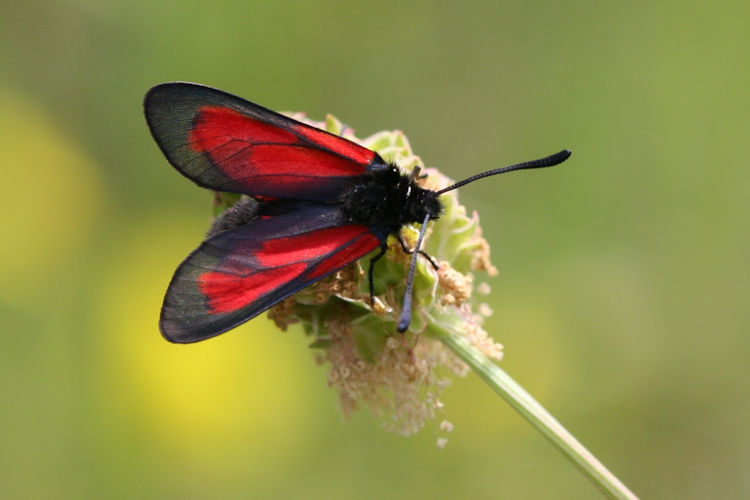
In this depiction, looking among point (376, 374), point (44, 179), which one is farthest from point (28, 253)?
point (376, 374)

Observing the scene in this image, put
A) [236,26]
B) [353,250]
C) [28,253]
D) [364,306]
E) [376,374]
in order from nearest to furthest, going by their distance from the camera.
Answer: [353,250] < [364,306] < [376,374] < [28,253] < [236,26]

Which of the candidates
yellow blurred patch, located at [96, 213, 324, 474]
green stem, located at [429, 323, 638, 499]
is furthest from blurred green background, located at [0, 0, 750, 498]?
green stem, located at [429, 323, 638, 499]

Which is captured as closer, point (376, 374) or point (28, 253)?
point (376, 374)

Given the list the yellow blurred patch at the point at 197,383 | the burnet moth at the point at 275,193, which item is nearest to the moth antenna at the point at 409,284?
the burnet moth at the point at 275,193

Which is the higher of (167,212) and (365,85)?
(365,85)

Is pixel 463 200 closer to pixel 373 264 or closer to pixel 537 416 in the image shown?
pixel 373 264

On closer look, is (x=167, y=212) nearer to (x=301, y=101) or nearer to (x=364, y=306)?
(x=301, y=101)

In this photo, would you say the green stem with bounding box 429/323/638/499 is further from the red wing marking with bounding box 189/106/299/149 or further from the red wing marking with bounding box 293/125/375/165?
the red wing marking with bounding box 189/106/299/149
